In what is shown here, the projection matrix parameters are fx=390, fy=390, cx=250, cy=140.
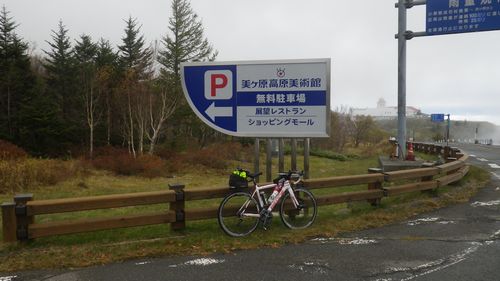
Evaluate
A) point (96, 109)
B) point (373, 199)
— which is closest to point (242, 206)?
point (373, 199)

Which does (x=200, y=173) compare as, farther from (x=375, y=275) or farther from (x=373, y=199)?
(x=375, y=275)

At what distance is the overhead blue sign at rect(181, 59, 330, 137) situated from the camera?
25.1 ft

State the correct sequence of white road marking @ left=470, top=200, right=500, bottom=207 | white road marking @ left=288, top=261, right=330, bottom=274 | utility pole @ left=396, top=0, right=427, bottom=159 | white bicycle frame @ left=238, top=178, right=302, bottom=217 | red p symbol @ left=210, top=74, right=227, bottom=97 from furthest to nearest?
utility pole @ left=396, top=0, right=427, bottom=159, white road marking @ left=470, top=200, right=500, bottom=207, red p symbol @ left=210, top=74, right=227, bottom=97, white bicycle frame @ left=238, top=178, right=302, bottom=217, white road marking @ left=288, top=261, right=330, bottom=274

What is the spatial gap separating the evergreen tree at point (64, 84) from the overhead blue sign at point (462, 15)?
27867 millimetres

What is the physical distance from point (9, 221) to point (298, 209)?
4.61 m

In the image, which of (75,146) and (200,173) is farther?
(75,146)

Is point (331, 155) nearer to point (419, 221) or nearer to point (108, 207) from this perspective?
point (419, 221)

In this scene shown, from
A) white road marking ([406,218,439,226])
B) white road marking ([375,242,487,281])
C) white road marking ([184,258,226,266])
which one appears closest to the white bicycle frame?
white road marking ([184,258,226,266])

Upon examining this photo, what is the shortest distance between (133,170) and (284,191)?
14.7 m

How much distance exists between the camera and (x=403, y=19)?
13047 mm

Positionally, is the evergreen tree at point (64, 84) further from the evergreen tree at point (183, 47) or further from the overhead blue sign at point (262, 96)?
the overhead blue sign at point (262, 96)

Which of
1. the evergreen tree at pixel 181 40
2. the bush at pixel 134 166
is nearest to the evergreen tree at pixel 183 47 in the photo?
the evergreen tree at pixel 181 40

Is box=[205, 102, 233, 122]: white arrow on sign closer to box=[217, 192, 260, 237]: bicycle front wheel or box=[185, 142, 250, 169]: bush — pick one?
box=[217, 192, 260, 237]: bicycle front wheel

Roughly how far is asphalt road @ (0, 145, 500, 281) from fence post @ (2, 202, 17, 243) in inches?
43.3
